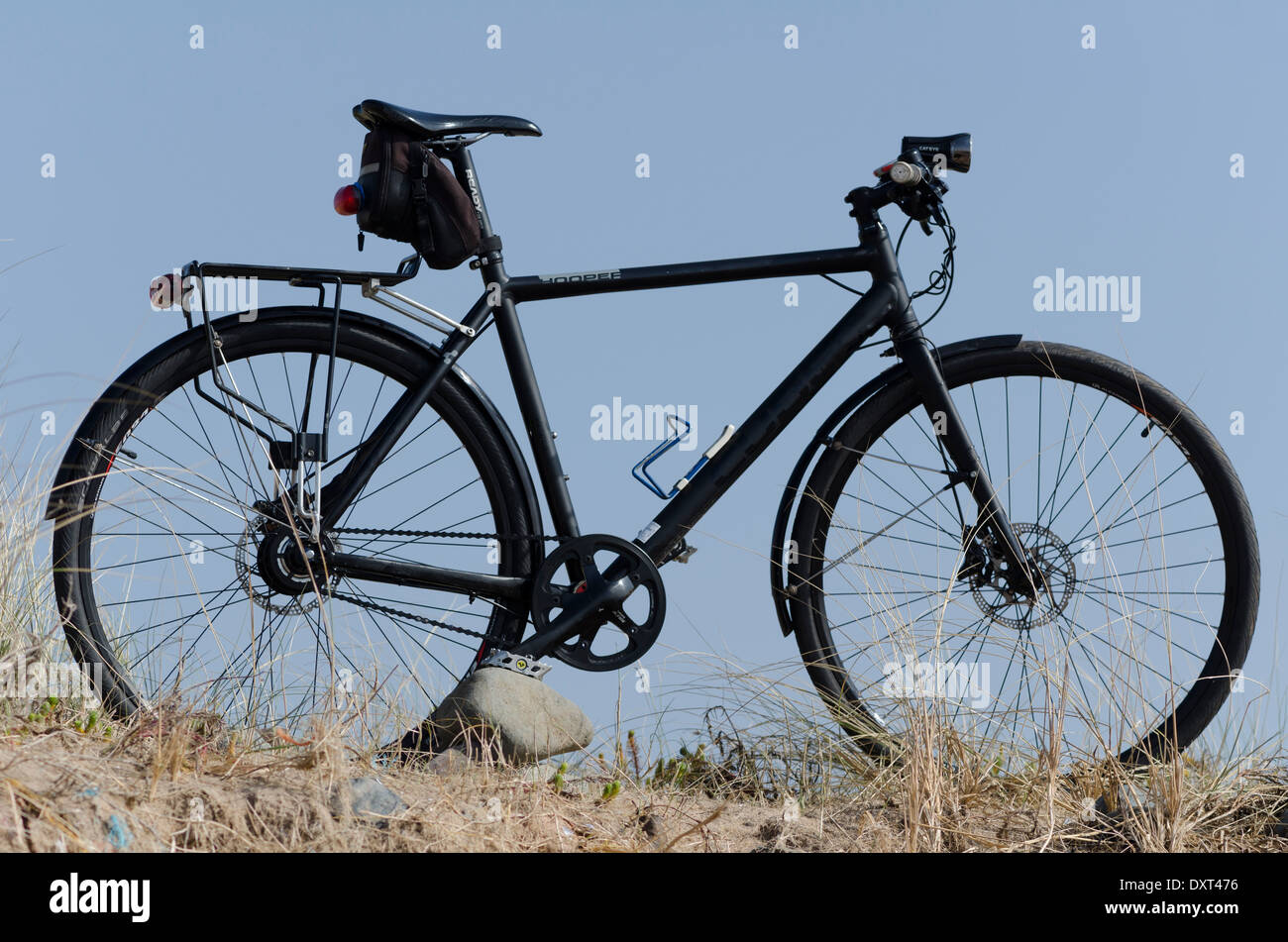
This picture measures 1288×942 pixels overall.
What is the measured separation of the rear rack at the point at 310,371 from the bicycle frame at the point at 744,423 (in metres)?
0.12

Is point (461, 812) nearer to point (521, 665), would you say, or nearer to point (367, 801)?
point (367, 801)

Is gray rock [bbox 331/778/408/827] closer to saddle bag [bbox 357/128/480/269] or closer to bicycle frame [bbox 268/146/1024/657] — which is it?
bicycle frame [bbox 268/146/1024/657]

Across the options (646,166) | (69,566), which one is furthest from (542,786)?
Answer: (646,166)

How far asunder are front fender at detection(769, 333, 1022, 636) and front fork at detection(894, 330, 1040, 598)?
0.19 feet

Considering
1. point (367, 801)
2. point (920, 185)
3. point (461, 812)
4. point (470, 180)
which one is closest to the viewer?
point (367, 801)

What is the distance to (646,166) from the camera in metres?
3.88

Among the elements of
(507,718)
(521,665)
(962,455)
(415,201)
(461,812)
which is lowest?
(461,812)

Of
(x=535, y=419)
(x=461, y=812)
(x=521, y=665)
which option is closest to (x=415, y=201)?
(x=535, y=419)

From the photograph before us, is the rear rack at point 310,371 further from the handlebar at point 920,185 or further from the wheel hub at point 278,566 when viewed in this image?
the handlebar at point 920,185

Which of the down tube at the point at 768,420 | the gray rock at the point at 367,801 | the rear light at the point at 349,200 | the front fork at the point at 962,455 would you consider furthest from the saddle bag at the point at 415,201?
the gray rock at the point at 367,801

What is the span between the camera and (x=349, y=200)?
335cm

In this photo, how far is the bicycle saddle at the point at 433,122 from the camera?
10.9 feet

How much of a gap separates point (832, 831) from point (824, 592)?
0.71m

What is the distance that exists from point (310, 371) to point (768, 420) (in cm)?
120
